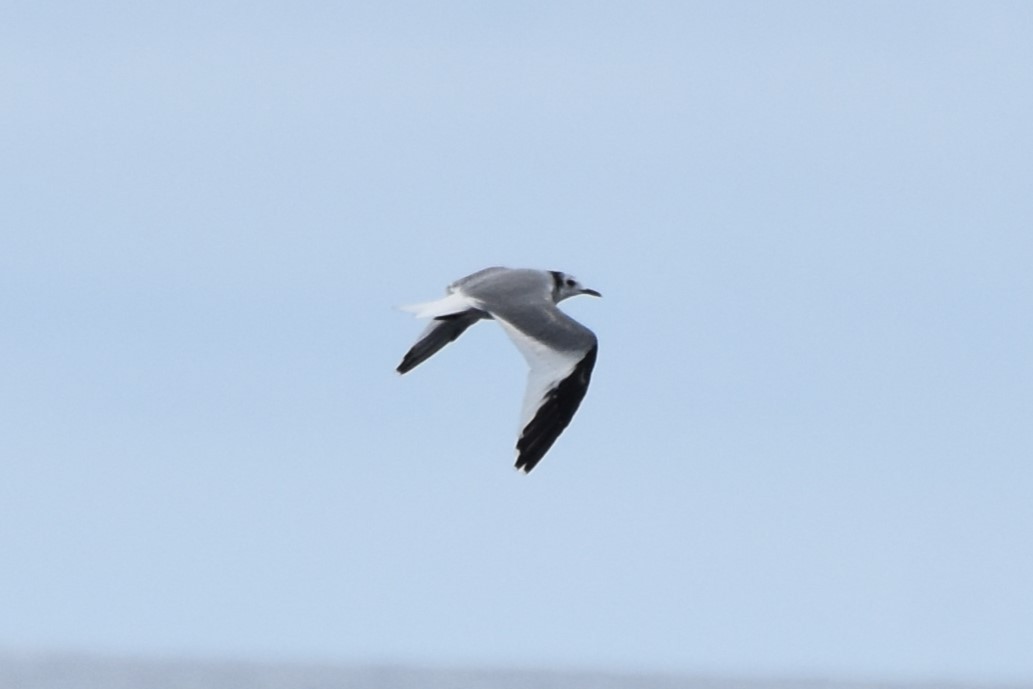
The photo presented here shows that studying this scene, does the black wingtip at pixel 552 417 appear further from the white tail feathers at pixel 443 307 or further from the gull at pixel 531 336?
the white tail feathers at pixel 443 307

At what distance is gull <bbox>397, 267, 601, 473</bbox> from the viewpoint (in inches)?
451

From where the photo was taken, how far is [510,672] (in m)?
89.5

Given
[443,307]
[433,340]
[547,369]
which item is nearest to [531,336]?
[547,369]

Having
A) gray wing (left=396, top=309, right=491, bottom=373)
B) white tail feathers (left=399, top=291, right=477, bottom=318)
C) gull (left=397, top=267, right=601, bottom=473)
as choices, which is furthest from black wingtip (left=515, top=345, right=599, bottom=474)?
gray wing (left=396, top=309, right=491, bottom=373)

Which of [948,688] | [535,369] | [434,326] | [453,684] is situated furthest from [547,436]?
[948,688]

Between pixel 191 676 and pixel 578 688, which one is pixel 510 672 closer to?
pixel 578 688

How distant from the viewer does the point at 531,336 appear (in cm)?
1195

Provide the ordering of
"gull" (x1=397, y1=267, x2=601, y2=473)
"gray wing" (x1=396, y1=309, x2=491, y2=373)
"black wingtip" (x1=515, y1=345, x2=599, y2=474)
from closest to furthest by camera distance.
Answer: "black wingtip" (x1=515, y1=345, x2=599, y2=474)
"gull" (x1=397, y1=267, x2=601, y2=473)
"gray wing" (x1=396, y1=309, x2=491, y2=373)

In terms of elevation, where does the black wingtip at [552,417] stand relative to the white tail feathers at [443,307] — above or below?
below

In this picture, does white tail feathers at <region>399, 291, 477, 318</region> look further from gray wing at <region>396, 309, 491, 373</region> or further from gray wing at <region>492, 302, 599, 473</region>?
gray wing at <region>396, 309, 491, 373</region>

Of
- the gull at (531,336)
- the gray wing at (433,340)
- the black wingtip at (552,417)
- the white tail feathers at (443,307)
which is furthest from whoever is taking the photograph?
the gray wing at (433,340)

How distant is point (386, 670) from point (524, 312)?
277 ft

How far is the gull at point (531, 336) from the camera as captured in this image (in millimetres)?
11445

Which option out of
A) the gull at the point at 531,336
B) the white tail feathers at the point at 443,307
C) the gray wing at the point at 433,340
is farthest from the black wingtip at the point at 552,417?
the gray wing at the point at 433,340
